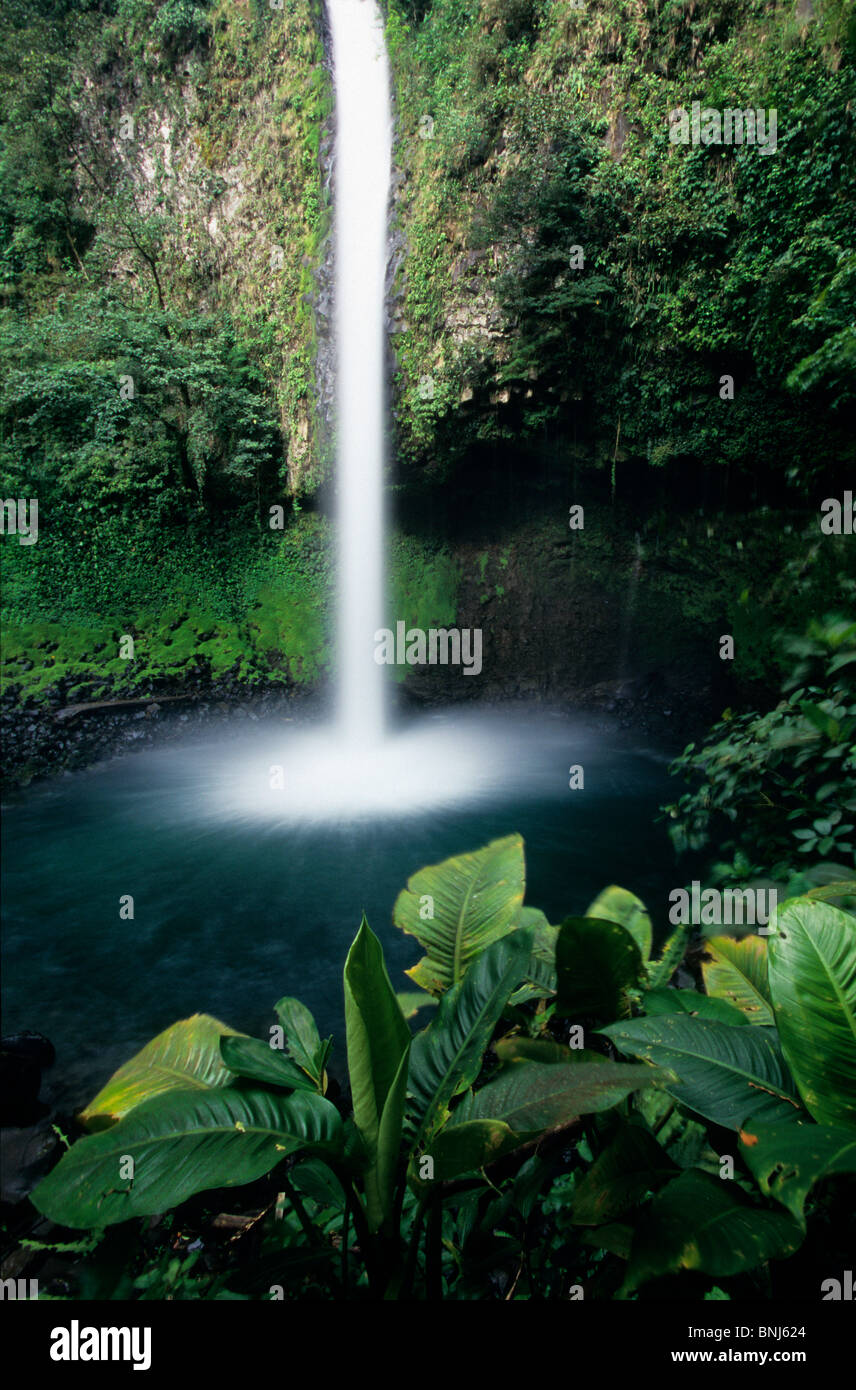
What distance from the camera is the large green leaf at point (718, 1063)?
86 cm

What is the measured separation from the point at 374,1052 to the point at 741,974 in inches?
33.3

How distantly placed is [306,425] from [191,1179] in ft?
34.9

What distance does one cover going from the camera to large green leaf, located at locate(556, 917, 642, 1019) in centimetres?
107

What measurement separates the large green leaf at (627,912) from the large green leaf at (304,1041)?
627 millimetres

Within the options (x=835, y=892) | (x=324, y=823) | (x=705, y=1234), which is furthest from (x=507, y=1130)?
(x=324, y=823)

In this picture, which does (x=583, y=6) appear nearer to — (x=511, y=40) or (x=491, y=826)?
(x=511, y=40)

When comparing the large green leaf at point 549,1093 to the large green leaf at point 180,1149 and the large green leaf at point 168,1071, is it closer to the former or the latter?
the large green leaf at point 180,1149

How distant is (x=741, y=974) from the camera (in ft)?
4.30

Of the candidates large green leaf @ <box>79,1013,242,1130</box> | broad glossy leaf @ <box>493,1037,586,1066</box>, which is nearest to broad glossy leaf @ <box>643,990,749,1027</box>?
broad glossy leaf @ <box>493,1037,586,1066</box>

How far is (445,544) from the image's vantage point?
10.3m

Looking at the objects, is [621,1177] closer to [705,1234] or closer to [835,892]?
[705,1234]

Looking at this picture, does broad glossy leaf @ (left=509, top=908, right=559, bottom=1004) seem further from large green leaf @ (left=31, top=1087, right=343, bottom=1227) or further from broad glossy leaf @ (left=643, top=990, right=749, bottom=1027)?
large green leaf @ (left=31, top=1087, right=343, bottom=1227)


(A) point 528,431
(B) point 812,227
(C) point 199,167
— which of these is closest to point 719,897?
(B) point 812,227
